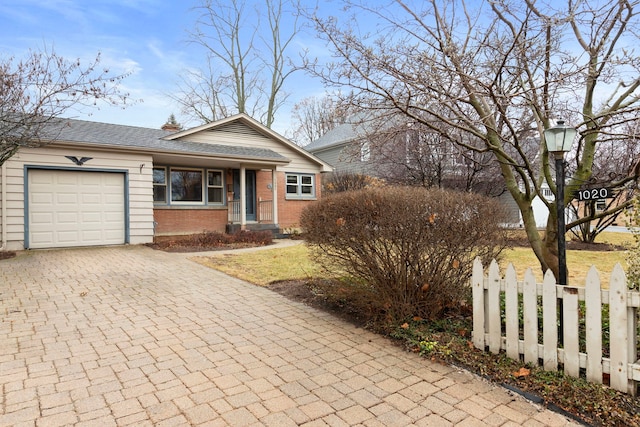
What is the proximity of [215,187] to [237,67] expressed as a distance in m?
15.8

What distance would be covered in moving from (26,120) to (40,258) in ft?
10.6

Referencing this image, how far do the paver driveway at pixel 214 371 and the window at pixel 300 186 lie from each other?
11669 mm

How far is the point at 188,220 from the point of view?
1459 centimetres

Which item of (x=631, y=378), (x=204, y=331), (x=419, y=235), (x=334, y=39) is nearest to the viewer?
Result: (x=631, y=378)

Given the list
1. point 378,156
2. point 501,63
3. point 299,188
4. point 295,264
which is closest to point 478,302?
point 501,63

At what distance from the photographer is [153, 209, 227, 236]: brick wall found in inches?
549

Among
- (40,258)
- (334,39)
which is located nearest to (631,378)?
(334,39)

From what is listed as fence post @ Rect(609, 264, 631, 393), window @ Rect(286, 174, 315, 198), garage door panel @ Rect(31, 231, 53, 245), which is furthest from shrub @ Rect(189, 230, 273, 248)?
fence post @ Rect(609, 264, 631, 393)

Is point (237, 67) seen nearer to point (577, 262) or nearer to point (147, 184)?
point (147, 184)

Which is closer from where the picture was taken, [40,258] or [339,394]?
[339,394]

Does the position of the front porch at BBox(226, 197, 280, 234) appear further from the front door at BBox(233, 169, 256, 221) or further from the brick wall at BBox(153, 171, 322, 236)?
the brick wall at BBox(153, 171, 322, 236)

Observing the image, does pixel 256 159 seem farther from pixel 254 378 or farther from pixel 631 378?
pixel 631 378

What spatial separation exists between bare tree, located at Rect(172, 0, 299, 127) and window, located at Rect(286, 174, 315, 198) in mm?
11841

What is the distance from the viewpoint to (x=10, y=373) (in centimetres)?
316
